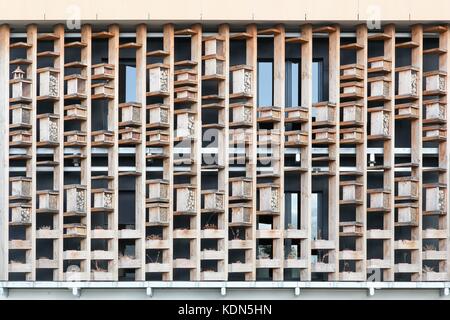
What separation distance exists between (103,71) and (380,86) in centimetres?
410

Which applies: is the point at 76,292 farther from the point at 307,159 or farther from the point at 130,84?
the point at 307,159


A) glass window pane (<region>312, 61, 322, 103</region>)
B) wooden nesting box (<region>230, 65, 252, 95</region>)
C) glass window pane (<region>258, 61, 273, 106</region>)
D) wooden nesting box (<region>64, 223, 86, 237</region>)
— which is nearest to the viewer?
wooden nesting box (<region>64, 223, 86, 237</region>)

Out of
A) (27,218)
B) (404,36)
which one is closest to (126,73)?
(27,218)

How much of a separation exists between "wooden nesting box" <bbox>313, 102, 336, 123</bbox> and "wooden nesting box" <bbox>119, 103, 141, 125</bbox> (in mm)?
2623

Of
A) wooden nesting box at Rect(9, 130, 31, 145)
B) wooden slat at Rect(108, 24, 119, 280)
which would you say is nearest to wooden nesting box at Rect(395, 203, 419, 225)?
wooden slat at Rect(108, 24, 119, 280)

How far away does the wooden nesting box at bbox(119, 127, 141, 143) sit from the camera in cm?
1845

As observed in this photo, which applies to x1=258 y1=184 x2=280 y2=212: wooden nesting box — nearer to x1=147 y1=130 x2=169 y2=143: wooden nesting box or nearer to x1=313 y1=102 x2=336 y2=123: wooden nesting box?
x1=313 y1=102 x2=336 y2=123: wooden nesting box

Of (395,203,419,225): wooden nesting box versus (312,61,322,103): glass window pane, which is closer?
(395,203,419,225): wooden nesting box

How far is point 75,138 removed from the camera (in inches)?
726

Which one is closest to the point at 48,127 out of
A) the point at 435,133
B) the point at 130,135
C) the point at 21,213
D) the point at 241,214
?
the point at 130,135

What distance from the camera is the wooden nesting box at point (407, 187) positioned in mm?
18500

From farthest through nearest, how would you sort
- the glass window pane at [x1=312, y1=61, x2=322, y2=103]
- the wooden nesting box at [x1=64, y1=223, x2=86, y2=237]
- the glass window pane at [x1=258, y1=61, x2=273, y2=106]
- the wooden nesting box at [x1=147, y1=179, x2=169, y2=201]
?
the glass window pane at [x1=312, y1=61, x2=322, y2=103]
the glass window pane at [x1=258, y1=61, x2=273, y2=106]
the wooden nesting box at [x1=147, y1=179, x2=169, y2=201]
the wooden nesting box at [x1=64, y1=223, x2=86, y2=237]

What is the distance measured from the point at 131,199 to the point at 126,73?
193 cm

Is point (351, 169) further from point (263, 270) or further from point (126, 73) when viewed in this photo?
point (126, 73)
